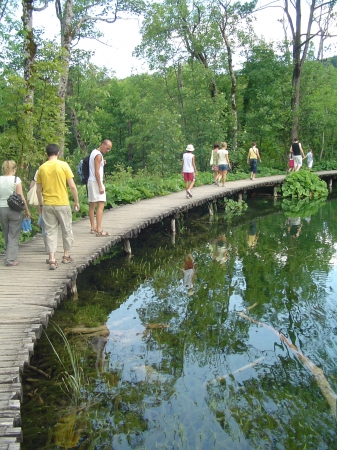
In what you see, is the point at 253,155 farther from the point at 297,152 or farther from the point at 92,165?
the point at 92,165

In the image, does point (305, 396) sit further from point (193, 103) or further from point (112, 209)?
point (193, 103)

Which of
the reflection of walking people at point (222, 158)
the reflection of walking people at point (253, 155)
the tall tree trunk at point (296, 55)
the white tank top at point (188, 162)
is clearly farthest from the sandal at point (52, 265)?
the tall tree trunk at point (296, 55)

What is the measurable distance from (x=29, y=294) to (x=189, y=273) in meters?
4.49

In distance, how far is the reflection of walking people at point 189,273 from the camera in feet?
29.7

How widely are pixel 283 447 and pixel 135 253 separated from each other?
26.3 ft

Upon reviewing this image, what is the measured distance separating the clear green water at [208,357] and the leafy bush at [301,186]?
39.6 feet

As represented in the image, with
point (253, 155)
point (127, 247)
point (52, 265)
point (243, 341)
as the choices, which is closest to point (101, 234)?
point (127, 247)

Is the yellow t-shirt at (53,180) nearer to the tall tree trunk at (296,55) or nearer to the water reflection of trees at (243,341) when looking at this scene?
the water reflection of trees at (243,341)

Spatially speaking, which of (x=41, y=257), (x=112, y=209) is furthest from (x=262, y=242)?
(x=41, y=257)

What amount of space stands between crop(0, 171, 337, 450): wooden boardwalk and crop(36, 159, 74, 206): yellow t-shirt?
45.0 inches

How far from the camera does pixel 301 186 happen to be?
23297mm

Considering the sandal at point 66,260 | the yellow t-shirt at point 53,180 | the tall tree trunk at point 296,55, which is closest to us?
the yellow t-shirt at point 53,180

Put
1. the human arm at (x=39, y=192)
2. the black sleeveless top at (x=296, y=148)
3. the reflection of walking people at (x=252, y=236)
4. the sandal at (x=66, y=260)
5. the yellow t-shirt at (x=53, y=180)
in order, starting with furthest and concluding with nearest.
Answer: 1. the black sleeveless top at (x=296, y=148)
2. the reflection of walking people at (x=252, y=236)
3. the sandal at (x=66, y=260)
4. the human arm at (x=39, y=192)
5. the yellow t-shirt at (x=53, y=180)

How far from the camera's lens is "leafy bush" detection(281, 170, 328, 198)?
23.1 meters
